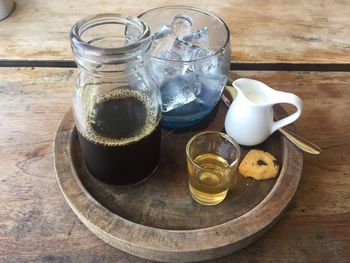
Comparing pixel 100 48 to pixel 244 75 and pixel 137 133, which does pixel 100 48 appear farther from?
pixel 244 75

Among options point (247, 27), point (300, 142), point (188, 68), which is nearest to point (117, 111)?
point (188, 68)

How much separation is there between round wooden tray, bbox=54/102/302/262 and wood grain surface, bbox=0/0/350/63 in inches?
12.5

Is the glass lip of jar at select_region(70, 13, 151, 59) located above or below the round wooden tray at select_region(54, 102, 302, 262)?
above

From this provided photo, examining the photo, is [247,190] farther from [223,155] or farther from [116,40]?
[116,40]

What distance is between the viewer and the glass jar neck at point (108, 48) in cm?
60

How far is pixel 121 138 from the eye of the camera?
69 cm

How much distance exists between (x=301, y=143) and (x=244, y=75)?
0.25 metres

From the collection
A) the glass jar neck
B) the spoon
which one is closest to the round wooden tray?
the spoon

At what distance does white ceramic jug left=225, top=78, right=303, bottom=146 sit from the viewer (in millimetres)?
747

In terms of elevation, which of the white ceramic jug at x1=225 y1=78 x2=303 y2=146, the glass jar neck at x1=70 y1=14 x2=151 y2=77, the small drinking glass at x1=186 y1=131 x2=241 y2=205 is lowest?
the small drinking glass at x1=186 y1=131 x2=241 y2=205

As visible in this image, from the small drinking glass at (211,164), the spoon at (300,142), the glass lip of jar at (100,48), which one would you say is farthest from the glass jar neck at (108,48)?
the spoon at (300,142)

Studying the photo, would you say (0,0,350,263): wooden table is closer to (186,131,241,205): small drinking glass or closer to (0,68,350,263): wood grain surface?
(0,68,350,263): wood grain surface

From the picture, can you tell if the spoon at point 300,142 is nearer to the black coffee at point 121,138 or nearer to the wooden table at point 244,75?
the wooden table at point 244,75

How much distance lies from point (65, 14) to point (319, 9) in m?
0.72
